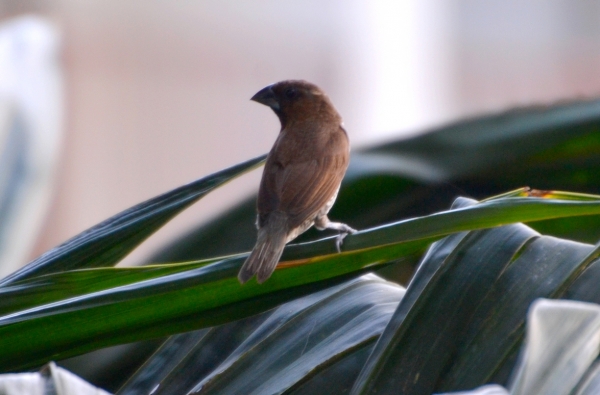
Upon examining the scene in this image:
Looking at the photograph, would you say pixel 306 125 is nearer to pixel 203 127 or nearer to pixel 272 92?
pixel 272 92

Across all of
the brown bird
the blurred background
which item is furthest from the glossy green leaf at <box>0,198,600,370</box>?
the blurred background

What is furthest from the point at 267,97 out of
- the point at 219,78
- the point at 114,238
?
the point at 219,78

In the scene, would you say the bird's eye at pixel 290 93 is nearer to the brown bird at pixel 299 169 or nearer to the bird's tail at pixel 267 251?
the brown bird at pixel 299 169

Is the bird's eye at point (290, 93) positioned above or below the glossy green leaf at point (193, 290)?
above

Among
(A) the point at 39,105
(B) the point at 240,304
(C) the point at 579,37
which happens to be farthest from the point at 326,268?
(C) the point at 579,37

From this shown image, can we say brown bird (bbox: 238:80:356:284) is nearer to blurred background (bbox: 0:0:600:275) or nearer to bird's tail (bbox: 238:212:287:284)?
bird's tail (bbox: 238:212:287:284)

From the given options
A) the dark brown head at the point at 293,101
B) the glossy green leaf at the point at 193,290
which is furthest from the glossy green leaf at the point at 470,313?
the dark brown head at the point at 293,101
